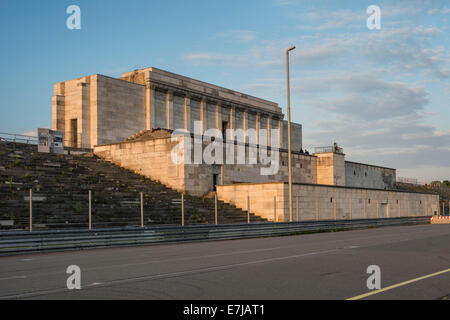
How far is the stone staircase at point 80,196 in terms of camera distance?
76.1 ft

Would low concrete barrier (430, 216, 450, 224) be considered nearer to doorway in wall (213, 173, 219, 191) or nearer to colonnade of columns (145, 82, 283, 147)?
doorway in wall (213, 173, 219, 191)

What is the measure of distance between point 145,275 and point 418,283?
219 inches

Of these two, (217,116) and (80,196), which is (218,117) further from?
(80,196)

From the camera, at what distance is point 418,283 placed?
29.9ft

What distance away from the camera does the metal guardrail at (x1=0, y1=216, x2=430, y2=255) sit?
17578 mm

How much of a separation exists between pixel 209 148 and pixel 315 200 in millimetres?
9527

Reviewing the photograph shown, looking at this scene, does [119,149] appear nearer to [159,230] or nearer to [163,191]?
[163,191]

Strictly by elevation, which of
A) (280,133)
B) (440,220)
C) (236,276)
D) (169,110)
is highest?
(169,110)

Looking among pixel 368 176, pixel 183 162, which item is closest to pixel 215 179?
pixel 183 162

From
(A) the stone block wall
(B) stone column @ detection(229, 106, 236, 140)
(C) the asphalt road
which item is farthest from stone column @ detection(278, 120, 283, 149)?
(C) the asphalt road

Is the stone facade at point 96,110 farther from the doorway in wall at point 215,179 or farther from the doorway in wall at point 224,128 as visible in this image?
the doorway in wall at point 224,128

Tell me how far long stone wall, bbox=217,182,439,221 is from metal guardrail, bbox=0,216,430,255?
2250 mm

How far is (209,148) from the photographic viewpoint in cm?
3975

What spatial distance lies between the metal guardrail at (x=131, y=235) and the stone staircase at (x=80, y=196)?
336 centimetres
